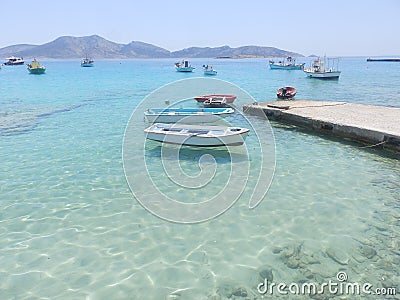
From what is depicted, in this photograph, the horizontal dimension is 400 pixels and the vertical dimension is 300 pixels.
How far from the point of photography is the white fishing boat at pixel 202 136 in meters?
11.9

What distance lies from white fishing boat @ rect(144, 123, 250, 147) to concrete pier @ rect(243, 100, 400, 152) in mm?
5182

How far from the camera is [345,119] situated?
15.4 metres

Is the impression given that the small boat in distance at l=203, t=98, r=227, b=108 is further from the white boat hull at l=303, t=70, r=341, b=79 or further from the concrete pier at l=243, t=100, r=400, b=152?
the white boat hull at l=303, t=70, r=341, b=79

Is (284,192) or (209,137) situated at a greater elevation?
(209,137)

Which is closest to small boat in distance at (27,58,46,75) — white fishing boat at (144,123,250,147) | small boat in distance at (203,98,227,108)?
small boat in distance at (203,98,227,108)

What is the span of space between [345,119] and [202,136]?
26.5 feet

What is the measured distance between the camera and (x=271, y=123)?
18.5 m

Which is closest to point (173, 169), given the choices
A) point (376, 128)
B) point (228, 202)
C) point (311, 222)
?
point (228, 202)

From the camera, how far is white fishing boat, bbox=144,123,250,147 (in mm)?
11891

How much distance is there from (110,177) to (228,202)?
4198 mm

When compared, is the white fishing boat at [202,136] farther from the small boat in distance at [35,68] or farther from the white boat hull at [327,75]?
the small boat in distance at [35,68]

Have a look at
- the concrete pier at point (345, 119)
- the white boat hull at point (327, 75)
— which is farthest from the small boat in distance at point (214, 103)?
the white boat hull at point (327, 75)

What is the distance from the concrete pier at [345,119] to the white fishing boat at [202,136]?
17.0ft

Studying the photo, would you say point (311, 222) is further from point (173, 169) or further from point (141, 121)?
point (141, 121)
